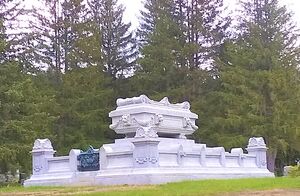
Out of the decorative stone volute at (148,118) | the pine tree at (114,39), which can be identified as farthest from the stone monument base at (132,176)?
the pine tree at (114,39)

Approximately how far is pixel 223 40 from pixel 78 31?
983 cm

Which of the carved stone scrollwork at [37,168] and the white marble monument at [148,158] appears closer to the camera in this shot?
the white marble monument at [148,158]

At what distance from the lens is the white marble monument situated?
1989 centimetres

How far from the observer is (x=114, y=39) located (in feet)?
136

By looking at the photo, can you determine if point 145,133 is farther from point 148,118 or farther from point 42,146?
point 42,146

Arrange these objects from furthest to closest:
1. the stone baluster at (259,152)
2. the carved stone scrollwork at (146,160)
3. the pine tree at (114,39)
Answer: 1. the pine tree at (114,39)
2. the stone baluster at (259,152)
3. the carved stone scrollwork at (146,160)

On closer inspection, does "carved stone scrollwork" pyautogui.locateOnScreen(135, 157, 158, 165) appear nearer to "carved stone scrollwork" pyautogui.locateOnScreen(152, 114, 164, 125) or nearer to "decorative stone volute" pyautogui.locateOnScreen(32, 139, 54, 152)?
"carved stone scrollwork" pyautogui.locateOnScreen(152, 114, 164, 125)

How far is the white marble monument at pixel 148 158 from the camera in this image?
19.9 metres

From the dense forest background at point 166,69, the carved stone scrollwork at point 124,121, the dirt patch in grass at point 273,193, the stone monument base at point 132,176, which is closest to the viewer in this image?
the dirt patch in grass at point 273,193

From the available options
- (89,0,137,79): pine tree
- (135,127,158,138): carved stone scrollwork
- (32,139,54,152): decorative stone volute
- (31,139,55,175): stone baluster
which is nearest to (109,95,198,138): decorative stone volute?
(135,127,158,138): carved stone scrollwork

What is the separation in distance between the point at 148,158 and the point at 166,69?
1937cm

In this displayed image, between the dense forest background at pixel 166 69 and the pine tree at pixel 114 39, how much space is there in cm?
8

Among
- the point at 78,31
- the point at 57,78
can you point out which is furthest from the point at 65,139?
the point at 78,31

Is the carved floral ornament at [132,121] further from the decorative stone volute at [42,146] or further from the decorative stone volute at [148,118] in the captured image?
the decorative stone volute at [42,146]
